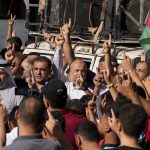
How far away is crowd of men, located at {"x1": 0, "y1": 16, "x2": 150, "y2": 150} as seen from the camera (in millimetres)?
4754

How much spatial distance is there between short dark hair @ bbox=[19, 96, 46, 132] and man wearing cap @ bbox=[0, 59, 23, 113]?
210 centimetres

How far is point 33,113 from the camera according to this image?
4801 millimetres

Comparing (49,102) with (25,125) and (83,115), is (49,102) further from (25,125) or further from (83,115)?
(25,125)

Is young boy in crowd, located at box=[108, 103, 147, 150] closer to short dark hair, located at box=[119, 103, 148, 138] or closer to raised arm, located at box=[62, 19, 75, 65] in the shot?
short dark hair, located at box=[119, 103, 148, 138]

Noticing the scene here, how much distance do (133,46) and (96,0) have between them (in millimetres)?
1348

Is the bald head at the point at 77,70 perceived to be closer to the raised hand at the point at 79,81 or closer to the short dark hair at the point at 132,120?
the raised hand at the point at 79,81

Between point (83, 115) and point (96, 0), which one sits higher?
point (96, 0)

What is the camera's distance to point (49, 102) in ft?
19.0

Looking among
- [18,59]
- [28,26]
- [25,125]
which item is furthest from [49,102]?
[28,26]

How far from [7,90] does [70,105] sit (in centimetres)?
116

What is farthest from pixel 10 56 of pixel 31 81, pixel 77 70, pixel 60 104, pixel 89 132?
pixel 89 132

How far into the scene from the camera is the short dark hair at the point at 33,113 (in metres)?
4.78

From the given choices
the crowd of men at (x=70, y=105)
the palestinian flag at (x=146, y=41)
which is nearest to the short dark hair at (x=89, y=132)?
the crowd of men at (x=70, y=105)

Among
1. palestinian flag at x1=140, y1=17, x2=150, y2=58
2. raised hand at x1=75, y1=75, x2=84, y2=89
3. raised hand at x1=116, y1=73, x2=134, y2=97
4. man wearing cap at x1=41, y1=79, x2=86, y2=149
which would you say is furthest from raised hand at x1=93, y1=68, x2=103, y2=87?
man wearing cap at x1=41, y1=79, x2=86, y2=149
